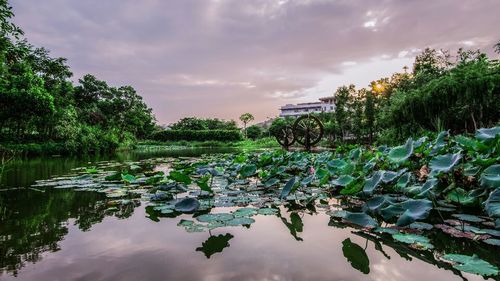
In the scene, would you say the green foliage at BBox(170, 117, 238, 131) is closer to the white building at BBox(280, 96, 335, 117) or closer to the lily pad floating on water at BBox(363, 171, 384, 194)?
the white building at BBox(280, 96, 335, 117)

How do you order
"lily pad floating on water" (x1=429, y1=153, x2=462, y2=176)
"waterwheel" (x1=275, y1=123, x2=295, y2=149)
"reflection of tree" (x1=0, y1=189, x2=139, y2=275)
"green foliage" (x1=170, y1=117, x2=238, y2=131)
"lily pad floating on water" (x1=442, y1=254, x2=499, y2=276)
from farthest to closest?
"green foliage" (x1=170, y1=117, x2=238, y2=131) < "waterwheel" (x1=275, y1=123, x2=295, y2=149) < "lily pad floating on water" (x1=429, y1=153, x2=462, y2=176) < "reflection of tree" (x1=0, y1=189, x2=139, y2=275) < "lily pad floating on water" (x1=442, y1=254, x2=499, y2=276)

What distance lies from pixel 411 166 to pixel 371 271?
200 centimetres

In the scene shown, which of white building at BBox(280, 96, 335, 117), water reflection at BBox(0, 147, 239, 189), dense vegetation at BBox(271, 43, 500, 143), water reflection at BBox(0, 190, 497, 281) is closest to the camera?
water reflection at BBox(0, 190, 497, 281)

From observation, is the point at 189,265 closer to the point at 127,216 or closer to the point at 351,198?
the point at 127,216

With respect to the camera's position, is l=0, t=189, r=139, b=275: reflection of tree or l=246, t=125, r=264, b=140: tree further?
l=246, t=125, r=264, b=140: tree

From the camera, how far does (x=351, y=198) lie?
313 cm

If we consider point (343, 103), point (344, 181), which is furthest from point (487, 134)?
point (343, 103)

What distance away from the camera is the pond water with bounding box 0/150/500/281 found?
1.34 m

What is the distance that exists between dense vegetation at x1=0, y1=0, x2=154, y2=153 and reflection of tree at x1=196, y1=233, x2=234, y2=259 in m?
6.74

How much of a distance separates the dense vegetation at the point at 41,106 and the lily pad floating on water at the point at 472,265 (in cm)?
785

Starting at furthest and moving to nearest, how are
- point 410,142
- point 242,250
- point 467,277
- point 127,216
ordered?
point 410,142 → point 127,216 → point 242,250 → point 467,277

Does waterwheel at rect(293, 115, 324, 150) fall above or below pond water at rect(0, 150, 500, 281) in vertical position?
above

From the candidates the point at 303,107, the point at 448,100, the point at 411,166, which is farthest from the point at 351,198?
the point at 303,107

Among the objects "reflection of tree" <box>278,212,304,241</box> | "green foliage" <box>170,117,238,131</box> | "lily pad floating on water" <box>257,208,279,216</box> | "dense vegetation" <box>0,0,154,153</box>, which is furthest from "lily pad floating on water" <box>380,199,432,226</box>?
"green foliage" <box>170,117,238,131</box>
